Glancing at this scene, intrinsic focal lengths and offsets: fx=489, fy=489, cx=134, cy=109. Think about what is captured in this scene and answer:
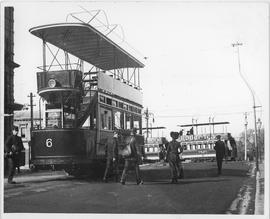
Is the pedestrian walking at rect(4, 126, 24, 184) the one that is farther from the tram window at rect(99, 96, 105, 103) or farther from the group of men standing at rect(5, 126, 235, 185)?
the tram window at rect(99, 96, 105, 103)

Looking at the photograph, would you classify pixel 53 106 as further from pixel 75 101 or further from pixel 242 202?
pixel 242 202

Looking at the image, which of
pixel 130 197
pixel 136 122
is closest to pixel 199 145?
pixel 136 122

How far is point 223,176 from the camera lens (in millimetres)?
14805

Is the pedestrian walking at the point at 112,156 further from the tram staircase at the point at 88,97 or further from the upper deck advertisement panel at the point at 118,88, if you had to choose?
the upper deck advertisement panel at the point at 118,88

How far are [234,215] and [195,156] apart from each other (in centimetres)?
2211

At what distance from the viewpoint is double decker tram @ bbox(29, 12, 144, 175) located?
1326cm

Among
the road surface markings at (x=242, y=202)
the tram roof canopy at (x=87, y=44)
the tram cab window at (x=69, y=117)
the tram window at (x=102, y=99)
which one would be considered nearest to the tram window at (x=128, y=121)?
the tram roof canopy at (x=87, y=44)

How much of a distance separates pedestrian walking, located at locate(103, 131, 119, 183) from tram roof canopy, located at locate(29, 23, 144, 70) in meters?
2.46

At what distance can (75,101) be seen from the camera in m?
13.8

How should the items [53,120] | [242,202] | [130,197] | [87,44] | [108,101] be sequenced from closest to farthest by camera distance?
1. [242,202]
2. [130,197]
3. [53,120]
4. [87,44]
5. [108,101]

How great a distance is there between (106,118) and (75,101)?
131 centimetres

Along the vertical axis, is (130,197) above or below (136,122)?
below

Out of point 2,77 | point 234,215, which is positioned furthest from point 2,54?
point 234,215

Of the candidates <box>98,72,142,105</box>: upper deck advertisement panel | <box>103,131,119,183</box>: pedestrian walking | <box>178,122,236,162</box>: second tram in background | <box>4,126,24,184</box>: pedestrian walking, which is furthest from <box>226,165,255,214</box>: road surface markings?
<box>178,122,236,162</box>: second tram in background
